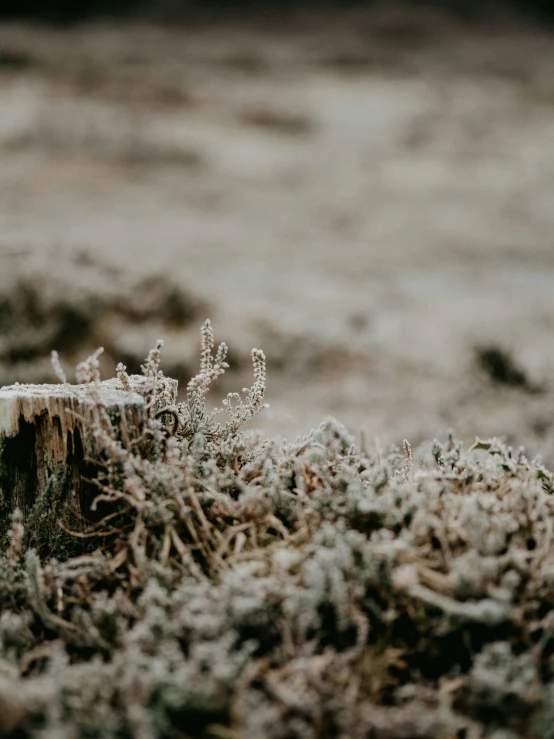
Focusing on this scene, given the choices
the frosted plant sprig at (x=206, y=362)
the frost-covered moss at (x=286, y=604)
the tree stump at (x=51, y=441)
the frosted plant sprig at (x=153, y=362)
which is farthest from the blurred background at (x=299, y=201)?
the tree stump at (x=51, y=441)

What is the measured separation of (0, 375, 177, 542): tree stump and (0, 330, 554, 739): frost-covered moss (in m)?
0.08

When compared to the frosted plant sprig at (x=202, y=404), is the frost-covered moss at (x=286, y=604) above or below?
below

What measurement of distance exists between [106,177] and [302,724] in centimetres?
1265

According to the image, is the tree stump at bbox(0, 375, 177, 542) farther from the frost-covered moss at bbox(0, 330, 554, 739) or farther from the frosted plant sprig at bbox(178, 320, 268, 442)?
the frosted plant sprig at bbox(178, 320, 268, 442)

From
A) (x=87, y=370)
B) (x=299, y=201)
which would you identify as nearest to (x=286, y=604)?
(x=87, y=370)

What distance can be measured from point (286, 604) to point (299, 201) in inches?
466

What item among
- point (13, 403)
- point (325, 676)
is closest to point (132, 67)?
point (13, 403)

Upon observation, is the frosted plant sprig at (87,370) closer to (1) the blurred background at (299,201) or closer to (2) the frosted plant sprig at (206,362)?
(2) the frosted plant sprig at (206,362)

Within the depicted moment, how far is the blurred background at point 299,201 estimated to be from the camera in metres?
7.46

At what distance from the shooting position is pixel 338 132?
46.0ft

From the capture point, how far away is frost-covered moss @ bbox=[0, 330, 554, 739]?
Result: 141cm

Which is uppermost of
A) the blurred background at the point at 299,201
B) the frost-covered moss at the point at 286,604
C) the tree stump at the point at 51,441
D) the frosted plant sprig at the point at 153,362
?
the blurred background at the point at 299,201

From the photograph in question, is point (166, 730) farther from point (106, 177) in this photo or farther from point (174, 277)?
point (106, 177)

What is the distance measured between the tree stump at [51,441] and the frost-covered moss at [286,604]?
3.3 inches
